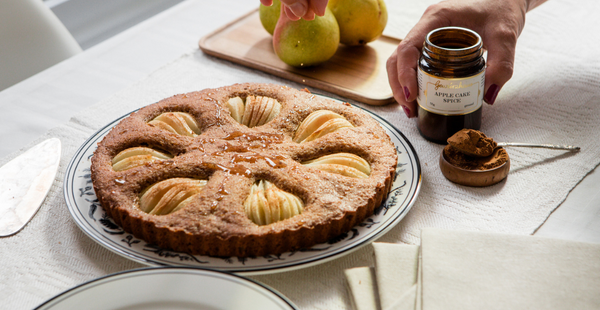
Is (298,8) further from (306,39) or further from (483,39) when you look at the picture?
(483,39)

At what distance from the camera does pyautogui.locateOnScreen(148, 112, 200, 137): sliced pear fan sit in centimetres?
134

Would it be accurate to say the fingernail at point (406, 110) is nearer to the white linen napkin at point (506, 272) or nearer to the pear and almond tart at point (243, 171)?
the pear and almond tart at point (243, 171)

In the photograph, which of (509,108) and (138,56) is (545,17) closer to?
(509,108)

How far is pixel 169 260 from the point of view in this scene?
39.0 inches

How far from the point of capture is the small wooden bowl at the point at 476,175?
4.02 feet

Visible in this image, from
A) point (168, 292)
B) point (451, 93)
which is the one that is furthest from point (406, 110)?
point (168, 292)

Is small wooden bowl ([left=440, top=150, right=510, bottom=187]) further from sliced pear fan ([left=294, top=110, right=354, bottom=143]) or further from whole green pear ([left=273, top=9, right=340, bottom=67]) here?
whole green pear ([left=273, top=9, right=340, bottom=67])

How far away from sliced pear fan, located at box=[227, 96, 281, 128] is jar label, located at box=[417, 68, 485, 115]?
42cm

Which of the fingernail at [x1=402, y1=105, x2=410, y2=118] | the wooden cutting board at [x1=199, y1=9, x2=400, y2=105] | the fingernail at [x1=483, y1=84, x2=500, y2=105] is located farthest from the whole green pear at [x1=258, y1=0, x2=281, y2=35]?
the fingernail at [x1=483, y1=84, x2=500, y2=105]

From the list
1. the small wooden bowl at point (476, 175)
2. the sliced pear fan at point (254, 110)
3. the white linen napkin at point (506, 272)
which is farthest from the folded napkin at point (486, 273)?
the sliced pear fan at point (254, 110)

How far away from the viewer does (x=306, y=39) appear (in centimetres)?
171

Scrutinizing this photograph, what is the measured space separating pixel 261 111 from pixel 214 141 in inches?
7.6

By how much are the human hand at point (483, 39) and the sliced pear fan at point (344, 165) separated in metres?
0.35

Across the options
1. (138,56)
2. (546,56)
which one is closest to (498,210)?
(546,56)
